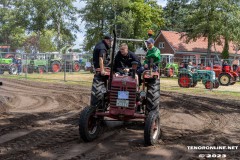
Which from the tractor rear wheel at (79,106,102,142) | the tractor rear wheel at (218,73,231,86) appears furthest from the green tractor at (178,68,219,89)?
the tractor rear wheel at (79,106,102,142)

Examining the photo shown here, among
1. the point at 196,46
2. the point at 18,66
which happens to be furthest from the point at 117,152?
the point at 196,46

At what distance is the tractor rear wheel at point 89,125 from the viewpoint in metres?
5.23

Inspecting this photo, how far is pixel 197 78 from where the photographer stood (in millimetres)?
16516

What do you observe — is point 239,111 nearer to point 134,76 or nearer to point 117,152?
point 134,76

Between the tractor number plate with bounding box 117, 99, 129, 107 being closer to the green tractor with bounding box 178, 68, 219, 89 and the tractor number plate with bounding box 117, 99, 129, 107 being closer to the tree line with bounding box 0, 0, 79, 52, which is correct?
the green tractor with bounding box 178, 68, 219, 89

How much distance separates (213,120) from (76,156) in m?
4.21

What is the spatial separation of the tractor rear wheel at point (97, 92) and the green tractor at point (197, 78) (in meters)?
10.4

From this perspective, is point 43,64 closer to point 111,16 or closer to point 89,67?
point 89,67

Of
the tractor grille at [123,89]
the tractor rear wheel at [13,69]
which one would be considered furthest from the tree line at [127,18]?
the tractor grille at [123,89]

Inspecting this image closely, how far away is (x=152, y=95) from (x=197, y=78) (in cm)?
→ 1080

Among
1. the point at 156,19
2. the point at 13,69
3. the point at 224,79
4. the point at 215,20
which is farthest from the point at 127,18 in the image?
the point at 224,79

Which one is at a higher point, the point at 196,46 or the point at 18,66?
the point at 196,46

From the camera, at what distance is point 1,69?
81.4 feet

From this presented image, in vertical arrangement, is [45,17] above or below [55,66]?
above
